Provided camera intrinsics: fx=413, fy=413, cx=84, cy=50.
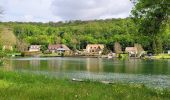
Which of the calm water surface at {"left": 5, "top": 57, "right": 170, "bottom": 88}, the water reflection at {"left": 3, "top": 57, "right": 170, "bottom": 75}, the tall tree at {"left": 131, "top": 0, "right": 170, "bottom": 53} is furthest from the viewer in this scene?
the water reflection at {"left": 3, "top": 57, "right": 170, "bottom": 75}

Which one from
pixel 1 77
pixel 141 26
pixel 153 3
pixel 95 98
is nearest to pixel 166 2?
pixel 153 3

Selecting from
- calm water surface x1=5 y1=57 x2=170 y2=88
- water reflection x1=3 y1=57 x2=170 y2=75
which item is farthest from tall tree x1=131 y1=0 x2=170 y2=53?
water reflection x1=3 y1=57 x2=170 y2=75

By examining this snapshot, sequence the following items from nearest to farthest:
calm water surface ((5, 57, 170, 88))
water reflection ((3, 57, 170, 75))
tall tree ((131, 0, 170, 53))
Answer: tall tree ((131, 0, 170, 53)) → calm water surface ((5, 57, 170, 88)) → water reflection ((3, 57, 170, 75))

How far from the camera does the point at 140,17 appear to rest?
95.8 feet

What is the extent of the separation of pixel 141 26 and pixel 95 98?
13.4 m

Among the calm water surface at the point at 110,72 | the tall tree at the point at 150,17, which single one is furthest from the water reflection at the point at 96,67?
the tall tree at the point at 150,17

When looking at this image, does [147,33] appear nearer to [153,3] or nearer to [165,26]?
[165,26]

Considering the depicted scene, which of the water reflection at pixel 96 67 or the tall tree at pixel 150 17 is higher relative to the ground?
the tall tree at pixel 150 17

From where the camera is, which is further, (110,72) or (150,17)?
(110,72)

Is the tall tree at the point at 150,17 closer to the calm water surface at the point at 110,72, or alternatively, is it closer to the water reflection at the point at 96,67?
the calm water surface at the point at 110,72

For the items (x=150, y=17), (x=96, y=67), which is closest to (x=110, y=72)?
(x=96, y=67)

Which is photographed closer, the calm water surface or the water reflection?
the calm water surface

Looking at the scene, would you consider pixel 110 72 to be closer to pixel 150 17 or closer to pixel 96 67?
pixel 96 67

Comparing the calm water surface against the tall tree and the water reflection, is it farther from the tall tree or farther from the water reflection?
the tall tree
